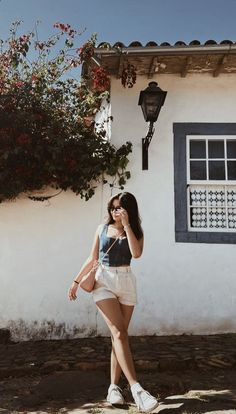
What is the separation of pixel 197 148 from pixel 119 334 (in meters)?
3.91

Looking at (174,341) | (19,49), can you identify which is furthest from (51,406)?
(19,49)

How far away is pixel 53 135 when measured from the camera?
5938 mm

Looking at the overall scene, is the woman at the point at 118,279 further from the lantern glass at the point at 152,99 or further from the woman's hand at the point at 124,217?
the lantern glass at the point at 152,99

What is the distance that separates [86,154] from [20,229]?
1437mm

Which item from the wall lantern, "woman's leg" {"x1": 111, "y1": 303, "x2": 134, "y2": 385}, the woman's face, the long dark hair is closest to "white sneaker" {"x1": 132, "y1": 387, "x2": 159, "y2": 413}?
"woman's leg" {"x1": 111, "y1": 303, "x2": 134, "y2": 385}

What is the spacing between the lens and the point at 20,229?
20.1 feet

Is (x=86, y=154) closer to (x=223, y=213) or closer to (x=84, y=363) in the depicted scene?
(x=223, y=213)

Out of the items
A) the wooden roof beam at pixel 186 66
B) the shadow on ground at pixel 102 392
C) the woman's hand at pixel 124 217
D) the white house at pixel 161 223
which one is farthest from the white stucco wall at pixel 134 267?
the woman's hand at pixel 124 217

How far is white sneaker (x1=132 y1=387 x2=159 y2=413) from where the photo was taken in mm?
3018

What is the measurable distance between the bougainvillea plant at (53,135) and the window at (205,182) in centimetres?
86

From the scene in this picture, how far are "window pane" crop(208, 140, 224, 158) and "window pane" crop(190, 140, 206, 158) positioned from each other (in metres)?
0.09

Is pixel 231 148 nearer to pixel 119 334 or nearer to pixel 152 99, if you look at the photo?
pixel 152 99

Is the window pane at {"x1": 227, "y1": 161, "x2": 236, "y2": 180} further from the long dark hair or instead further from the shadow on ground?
the long dark hair

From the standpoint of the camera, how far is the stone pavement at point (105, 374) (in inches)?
134
